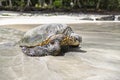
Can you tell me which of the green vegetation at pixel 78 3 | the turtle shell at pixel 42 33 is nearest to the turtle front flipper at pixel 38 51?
the turtle shell at pixel 42 33

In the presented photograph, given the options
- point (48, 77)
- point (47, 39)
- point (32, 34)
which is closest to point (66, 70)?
point (48, 77)

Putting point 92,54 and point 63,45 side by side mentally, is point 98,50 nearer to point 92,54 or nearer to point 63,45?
point 92,54

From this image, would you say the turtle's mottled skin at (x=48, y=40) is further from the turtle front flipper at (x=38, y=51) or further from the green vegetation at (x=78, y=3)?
the green vegetation at (x=78, y=3)

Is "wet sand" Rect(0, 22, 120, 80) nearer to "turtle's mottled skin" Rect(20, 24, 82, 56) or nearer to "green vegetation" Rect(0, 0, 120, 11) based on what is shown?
"turtle's mottled skin" Rect(20, 24, 82, 56)

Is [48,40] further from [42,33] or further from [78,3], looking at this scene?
[78,3]

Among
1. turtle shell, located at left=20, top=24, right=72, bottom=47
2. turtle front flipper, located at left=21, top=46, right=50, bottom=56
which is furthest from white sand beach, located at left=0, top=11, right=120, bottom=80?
turtle shell, located at left=20, top=24, right=72, bottom=47

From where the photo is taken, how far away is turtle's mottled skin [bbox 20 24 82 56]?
10273mm

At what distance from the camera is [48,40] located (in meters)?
10.4

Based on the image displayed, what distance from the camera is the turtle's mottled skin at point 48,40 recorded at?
10.3 meters

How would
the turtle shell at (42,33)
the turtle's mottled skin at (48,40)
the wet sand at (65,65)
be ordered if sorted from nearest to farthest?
1. the wet sand at (65,65)
2. the turtle's mottled skin at (48,40)
3. the turtle shell at (42,33)

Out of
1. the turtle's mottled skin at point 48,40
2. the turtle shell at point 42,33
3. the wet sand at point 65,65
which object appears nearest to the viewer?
the wet sand at point 65,65

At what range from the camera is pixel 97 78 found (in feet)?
25.2

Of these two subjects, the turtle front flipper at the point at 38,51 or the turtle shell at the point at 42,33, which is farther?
the turtle shell at the point at 42,33

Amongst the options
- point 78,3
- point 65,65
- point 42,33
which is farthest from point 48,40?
point 78,3
